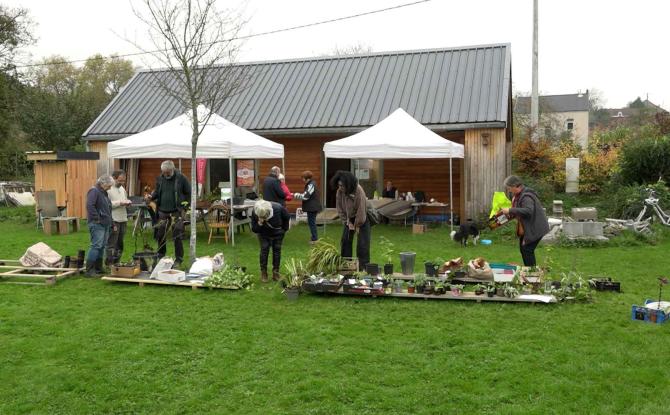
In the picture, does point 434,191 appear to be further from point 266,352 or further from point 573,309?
point 266,352

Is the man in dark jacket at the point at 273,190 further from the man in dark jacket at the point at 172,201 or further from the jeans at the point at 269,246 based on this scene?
the jeans at the point at 269,246

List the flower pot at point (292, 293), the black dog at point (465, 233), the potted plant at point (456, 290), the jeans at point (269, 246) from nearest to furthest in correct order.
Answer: the potted plant at point (456, 290)
the flower pot at point (292, 293)
the jeans at point (269, 246)
the black dog at point (465, 233)

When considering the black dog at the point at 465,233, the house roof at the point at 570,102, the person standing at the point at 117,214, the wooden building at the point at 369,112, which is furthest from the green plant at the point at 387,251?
the house roof at the point at 570,102

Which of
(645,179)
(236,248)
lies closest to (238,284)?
(236,248)

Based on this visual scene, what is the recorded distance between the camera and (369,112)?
14766 mm

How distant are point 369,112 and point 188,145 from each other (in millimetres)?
5698

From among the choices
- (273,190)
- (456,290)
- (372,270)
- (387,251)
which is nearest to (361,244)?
(387,251)

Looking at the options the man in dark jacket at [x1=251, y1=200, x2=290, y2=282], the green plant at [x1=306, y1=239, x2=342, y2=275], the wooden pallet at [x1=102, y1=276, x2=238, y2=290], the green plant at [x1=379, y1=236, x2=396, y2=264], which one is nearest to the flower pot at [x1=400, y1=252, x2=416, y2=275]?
the green plant at [x1=379, y1=236, x2=396, y2=264]

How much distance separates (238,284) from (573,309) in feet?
12.3

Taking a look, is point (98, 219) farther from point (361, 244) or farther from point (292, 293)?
point (361, 244)

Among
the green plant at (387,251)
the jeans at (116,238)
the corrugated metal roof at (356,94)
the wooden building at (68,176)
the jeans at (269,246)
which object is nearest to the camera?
the jeans at (269,246)

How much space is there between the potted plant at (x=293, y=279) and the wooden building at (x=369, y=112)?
7732 mm

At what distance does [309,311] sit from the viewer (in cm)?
597

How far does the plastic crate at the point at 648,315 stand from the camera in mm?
5302
